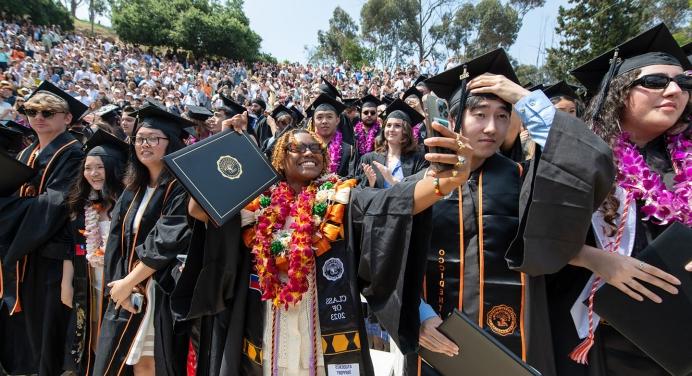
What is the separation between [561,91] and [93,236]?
5301mm

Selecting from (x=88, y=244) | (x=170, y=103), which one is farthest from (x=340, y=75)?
(x=88, y=244)

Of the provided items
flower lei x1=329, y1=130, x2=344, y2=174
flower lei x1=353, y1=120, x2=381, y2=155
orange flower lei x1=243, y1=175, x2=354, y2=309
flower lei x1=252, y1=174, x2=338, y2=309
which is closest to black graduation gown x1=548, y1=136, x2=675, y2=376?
orange flower lei x1=243, y1=175, x2=354, y2=309

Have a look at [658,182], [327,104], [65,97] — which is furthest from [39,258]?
[658,182]

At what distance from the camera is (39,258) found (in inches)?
145

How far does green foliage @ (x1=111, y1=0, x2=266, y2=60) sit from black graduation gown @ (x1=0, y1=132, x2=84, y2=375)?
38508 millimetres

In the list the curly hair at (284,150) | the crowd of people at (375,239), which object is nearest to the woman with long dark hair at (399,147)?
the crowd of people at (375,239)

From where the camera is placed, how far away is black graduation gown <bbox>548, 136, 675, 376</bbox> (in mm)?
1716

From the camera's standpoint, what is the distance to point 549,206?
153 cm

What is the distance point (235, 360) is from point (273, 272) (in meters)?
0.55

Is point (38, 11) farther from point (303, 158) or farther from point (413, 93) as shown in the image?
point (303, 158)

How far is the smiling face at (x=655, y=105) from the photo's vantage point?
1.66 m

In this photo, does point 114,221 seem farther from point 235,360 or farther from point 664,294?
point 664,294

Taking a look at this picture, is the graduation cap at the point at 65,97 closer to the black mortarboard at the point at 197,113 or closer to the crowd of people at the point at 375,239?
the crowd of people at the point at 375,239

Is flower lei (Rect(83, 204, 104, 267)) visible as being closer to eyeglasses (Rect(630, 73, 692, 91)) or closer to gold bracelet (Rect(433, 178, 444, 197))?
gold bracelet (Rect(433, 178, 444, 197))
